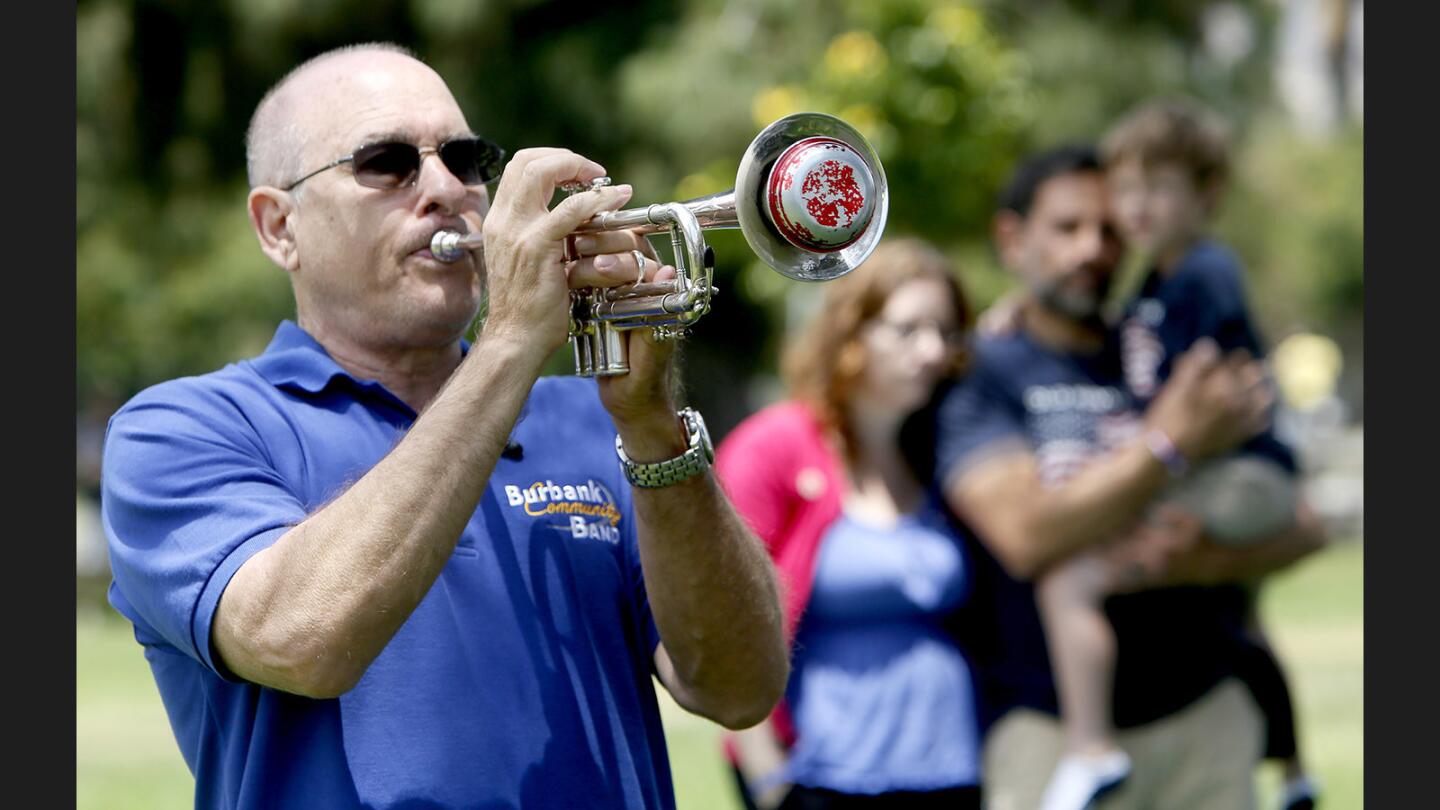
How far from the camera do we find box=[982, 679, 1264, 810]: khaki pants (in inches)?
187

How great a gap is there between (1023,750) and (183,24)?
15184mm

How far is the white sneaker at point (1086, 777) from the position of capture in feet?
15.6

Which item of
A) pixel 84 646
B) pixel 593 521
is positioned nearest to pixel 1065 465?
pixel 593 521

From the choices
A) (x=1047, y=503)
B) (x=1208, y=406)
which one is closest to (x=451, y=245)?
(x=1047, y=503)

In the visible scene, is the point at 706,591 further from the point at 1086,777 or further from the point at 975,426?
the point at 1086,777

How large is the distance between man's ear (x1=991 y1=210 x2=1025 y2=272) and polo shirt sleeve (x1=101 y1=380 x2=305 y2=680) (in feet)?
11.0

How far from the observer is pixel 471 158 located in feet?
9.32

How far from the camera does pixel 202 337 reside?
17.8m

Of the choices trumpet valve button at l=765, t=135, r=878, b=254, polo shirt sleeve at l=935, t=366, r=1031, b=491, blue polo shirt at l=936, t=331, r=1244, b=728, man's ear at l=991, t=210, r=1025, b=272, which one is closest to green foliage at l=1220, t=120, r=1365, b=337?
man's ear at l=991, t=210, r=1025, b=272

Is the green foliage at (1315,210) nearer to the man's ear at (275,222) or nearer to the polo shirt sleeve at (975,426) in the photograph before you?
the polo shirt sleeve at (975,426)

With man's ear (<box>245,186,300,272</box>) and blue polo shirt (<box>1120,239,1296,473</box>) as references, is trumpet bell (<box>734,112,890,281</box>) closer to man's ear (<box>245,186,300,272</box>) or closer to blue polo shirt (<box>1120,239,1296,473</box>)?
man's ear (<box>245,186,300,272</box>)

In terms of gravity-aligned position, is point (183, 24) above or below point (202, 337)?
above

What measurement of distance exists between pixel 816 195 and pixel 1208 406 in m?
2.91

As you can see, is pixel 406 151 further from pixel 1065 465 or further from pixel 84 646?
pixel 84 646
